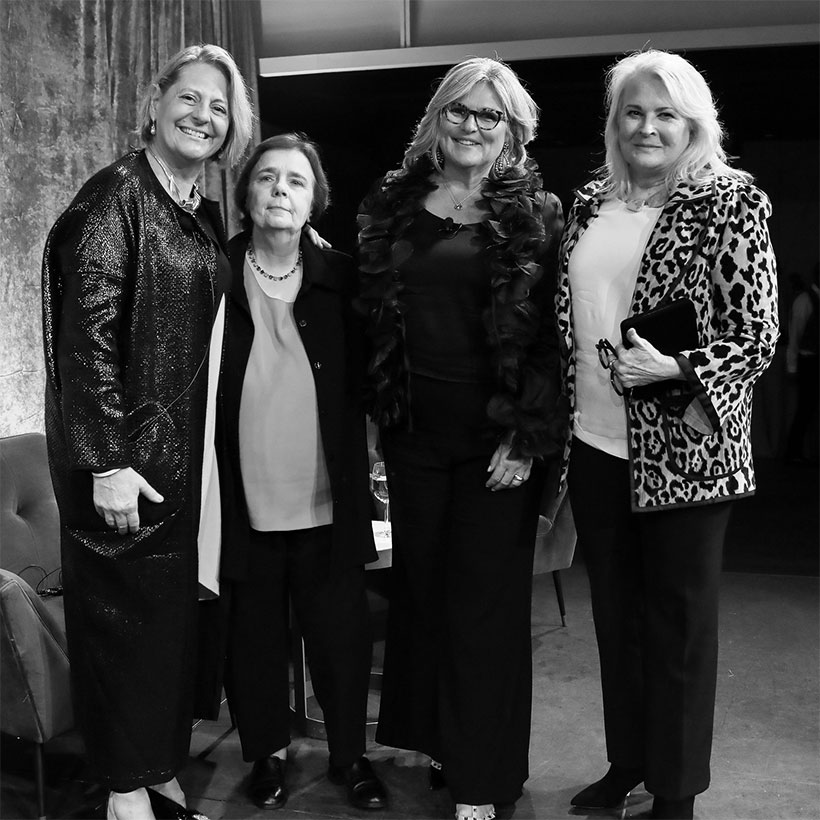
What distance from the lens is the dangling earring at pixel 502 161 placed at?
232 centimetres

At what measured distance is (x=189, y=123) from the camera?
2.14 meters

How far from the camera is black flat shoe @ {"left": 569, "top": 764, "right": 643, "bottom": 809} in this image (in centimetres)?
246

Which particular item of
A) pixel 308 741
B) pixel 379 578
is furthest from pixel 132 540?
pixel 379 578

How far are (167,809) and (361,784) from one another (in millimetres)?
470

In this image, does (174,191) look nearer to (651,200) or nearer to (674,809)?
(651,200)

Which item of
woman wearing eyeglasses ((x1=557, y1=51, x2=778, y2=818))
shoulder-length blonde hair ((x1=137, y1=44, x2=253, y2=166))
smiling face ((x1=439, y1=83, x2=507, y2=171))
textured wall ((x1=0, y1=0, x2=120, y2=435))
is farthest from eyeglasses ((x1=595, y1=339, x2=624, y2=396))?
→ textured wall ((x1=0, y1=0, x2=120, y2=435))

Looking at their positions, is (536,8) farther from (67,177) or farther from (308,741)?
(308,741)

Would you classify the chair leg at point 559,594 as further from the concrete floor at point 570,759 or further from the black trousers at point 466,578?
the black trousers at point 466,578

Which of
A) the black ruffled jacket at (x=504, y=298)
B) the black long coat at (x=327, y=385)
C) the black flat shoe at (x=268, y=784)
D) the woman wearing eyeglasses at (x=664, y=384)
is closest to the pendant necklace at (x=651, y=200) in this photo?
the woman wearing eyeglasses at (x=664, y=384)

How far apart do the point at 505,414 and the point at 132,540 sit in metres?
0.82

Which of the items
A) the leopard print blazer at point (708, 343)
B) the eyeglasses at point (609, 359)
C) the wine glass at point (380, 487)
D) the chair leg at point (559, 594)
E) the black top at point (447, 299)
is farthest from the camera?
the chair leg at point (559, 594)

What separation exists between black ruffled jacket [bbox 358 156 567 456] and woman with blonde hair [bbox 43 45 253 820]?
34cm

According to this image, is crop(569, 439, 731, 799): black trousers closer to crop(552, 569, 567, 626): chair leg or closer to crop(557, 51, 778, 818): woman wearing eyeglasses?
crop(557, 51, 778, 818): woman wearing eyeglasses

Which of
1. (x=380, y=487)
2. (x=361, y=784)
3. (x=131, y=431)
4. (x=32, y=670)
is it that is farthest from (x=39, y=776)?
(x=380, y=487)
